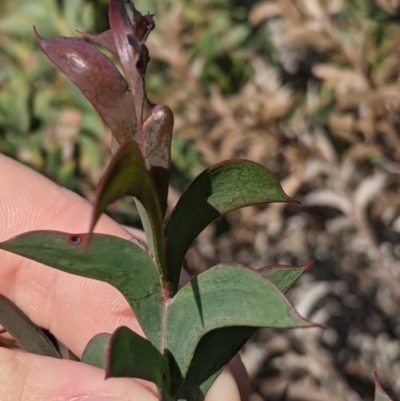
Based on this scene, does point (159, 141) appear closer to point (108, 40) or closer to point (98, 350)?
point (108, 40)

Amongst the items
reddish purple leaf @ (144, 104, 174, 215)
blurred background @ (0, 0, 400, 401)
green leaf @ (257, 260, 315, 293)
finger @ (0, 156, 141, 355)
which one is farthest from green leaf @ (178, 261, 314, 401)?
blurred background @ (0, 0, 400, 401)

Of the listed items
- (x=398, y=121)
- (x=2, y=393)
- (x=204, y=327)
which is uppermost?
(x=204, y=327)

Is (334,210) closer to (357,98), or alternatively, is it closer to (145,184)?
(357,98)

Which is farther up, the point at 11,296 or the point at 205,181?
the point at 205,181

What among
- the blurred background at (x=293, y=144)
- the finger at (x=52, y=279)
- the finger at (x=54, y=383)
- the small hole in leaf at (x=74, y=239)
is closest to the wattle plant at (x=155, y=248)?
the small hole in leaf at (x=74, y=239)

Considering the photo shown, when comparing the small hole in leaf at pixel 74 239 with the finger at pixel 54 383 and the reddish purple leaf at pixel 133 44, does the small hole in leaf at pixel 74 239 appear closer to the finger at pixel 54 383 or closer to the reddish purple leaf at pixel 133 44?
the reddish purple leaf at pixel 133 44

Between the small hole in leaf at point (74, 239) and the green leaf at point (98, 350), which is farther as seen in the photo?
the green leaf at point (98, 350)

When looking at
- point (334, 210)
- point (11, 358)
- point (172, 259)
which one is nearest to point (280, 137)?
point (334, 210)
